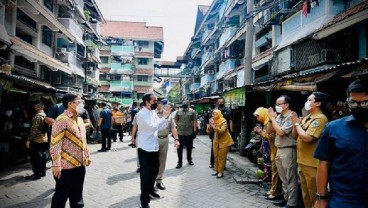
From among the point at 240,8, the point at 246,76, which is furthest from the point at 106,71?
the point at 246,76

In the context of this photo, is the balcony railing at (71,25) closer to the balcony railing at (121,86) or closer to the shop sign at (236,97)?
the shop sign at (236,97)

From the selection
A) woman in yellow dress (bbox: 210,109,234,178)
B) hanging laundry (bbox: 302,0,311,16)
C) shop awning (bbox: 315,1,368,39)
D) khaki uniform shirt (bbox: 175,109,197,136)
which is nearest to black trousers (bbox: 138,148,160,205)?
woman in yellow dress (bbox: 210,109,234,178)

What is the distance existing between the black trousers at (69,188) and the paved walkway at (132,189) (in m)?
1.33

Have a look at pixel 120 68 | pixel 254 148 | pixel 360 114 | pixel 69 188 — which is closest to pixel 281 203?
pixel 360 114

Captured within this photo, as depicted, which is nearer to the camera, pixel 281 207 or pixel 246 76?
pixel 281 207

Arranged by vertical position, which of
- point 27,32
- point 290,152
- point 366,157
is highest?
Answer: point 27,32

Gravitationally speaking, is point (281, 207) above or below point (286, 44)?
below

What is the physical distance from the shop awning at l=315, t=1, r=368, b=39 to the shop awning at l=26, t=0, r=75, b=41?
1430 centimetres

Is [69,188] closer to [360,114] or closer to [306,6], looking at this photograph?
[360,114]

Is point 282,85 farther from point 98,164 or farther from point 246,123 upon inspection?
point 98,164

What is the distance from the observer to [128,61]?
47844 millimetres

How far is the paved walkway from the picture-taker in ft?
18.4

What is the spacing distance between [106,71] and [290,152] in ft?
151

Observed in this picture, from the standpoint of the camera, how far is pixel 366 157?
239 centimetres
